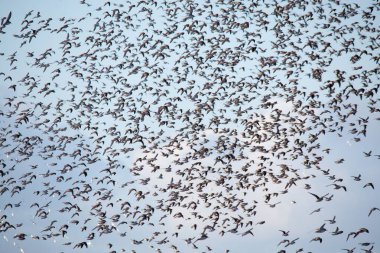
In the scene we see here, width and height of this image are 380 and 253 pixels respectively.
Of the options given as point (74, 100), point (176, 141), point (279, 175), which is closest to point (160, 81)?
point (176, 141)

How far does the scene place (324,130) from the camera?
4294 centimetres

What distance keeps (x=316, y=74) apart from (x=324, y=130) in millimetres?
6372

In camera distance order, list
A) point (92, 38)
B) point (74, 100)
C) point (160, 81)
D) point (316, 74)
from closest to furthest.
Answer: point (316, 74)
point (92, 38)
point (160, 81)
point (74, 100)

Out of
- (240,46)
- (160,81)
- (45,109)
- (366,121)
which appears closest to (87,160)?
(45,109)

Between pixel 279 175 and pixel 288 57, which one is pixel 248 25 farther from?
pixel 279 175

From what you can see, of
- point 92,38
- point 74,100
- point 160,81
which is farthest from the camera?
point 74,100

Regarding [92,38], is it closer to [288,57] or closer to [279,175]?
[288,57]

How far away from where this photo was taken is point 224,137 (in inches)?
1831

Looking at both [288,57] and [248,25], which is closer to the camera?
[248,25]

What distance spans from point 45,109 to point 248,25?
1855 cm

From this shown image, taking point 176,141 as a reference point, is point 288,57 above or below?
above

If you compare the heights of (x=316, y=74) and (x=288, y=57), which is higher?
(x=288, y=57)

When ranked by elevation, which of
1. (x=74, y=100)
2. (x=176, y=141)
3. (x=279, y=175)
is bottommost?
(x=279, y=175)

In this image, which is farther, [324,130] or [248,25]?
[324,130]
